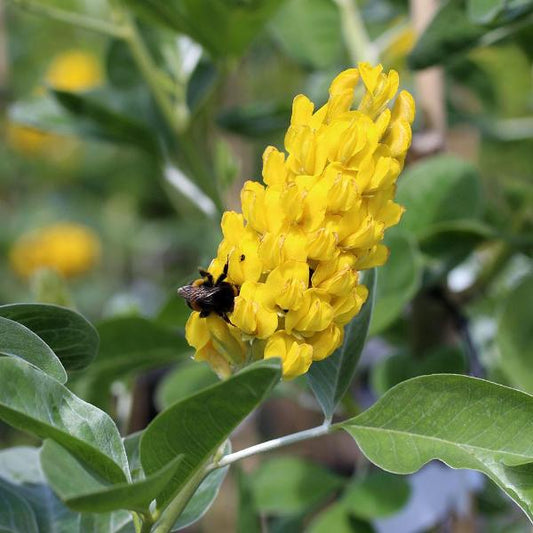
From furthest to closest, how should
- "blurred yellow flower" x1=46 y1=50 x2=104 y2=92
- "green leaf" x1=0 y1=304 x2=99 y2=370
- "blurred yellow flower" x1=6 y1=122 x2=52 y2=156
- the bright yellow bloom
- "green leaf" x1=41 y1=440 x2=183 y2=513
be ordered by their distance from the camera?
"blurred yellow flower" x1=6 y1=122 x2=52 y2=156 → "blurred yellow flower" x1=46 y1=50 x2=104 y2=92 → the bright yellow bloom → "green leaf" x1=0 y1=304 x2=99 y2=370 → "green leaf" x1=41 y1=440 x2=183 y2=513

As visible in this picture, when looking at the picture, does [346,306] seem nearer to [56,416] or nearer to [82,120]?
[56,416]

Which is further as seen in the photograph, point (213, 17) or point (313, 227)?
point (213, 17)

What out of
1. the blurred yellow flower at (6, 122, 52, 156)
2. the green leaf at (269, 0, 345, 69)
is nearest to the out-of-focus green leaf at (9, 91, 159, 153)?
the green leaf at (269, 0, 345, 69)

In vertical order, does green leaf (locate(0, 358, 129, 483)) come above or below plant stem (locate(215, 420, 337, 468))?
above

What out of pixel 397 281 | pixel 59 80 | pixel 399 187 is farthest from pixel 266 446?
pixel 59 80

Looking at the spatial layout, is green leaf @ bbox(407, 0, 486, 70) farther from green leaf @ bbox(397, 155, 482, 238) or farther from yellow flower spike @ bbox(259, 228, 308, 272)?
yellow flower spike @ bbox(259, 228, 308, 272)
